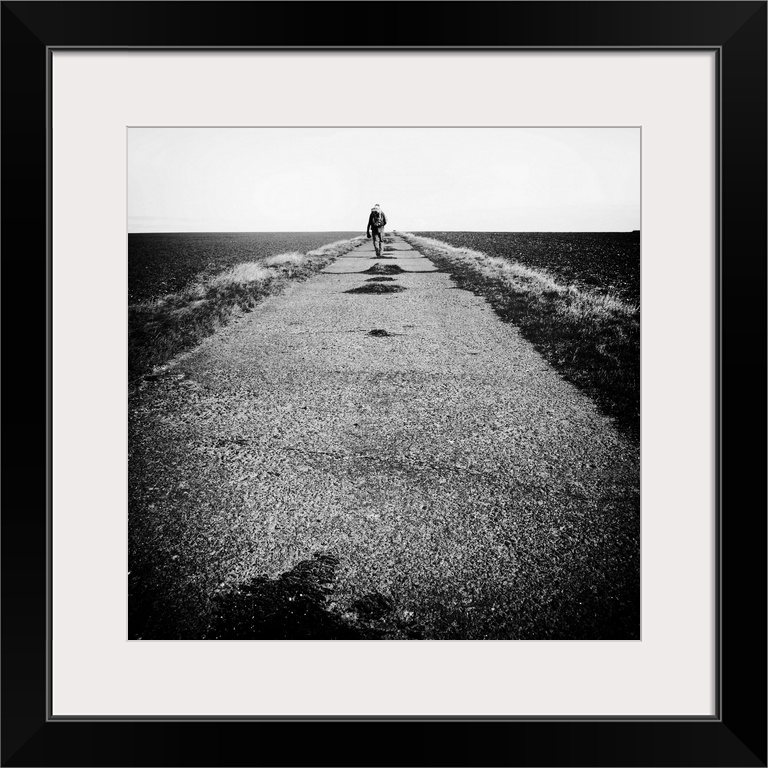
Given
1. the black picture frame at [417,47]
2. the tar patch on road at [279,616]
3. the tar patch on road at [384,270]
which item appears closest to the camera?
the tar patch on road at [279,616]

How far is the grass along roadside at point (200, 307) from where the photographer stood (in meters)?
3.19

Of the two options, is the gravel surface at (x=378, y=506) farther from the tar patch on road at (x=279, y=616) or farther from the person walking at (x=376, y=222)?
the person walking at (x=376, y=222)

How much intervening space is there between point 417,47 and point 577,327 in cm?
308

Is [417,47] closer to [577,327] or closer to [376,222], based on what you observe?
[376,222]

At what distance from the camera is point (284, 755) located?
198 centimetres

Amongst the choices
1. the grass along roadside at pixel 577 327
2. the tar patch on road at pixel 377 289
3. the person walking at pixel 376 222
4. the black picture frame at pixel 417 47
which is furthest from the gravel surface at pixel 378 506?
the tar patch on road at pixel 377 289

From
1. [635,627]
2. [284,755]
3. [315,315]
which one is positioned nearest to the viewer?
[284,755]

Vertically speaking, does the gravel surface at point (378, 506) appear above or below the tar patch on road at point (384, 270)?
below

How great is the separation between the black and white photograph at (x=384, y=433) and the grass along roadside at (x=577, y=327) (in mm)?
34

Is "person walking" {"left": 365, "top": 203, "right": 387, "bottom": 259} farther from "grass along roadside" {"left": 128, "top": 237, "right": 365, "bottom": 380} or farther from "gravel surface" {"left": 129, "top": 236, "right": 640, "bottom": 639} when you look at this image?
"gravel surface" {"left": 129, "top": 236, "right": 640, "bottom": 639}
